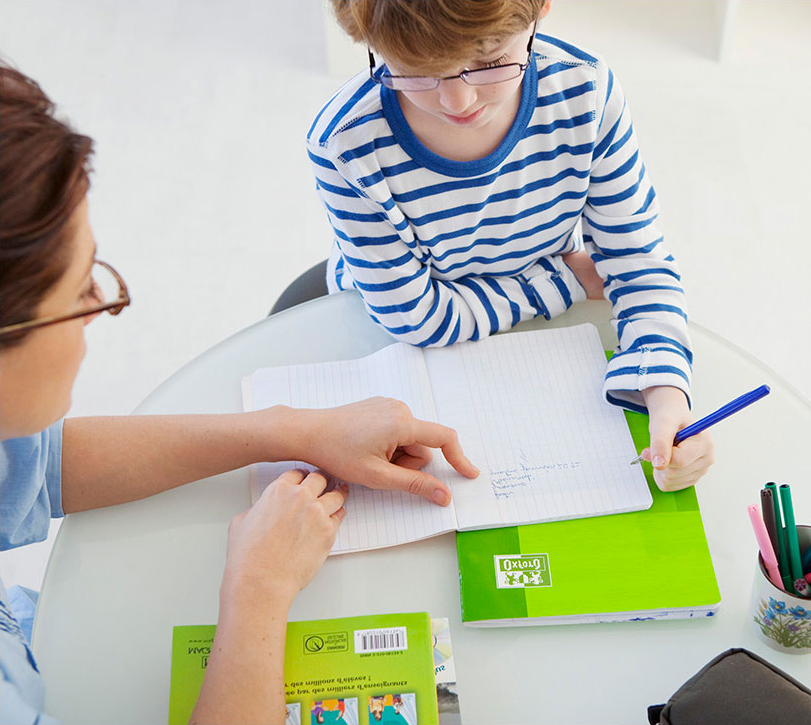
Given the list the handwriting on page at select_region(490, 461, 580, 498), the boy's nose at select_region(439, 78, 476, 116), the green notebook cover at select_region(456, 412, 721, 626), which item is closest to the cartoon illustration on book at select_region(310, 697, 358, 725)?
the green notebook cover at select_region(456, 412, 721, 626)

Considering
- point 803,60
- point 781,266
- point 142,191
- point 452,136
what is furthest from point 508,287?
point 803,60

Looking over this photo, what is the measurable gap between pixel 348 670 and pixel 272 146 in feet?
5.55

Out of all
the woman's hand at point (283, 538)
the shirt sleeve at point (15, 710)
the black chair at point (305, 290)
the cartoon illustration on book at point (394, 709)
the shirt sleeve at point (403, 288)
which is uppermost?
the black chair at point (305, 290)

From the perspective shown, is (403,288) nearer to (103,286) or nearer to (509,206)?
(509,206)

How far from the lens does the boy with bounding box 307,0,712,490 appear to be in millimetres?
855

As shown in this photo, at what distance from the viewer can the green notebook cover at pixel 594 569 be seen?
2.46 ft

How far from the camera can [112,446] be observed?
33.8 inches

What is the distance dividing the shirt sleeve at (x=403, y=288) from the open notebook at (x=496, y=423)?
27 mm

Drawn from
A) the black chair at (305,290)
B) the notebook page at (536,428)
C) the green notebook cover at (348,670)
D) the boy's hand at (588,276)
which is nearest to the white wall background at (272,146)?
the black chair at (305,290)

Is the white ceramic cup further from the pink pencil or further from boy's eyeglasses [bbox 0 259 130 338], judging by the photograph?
boy's eyeglasses [bbox 0 259 130 338]

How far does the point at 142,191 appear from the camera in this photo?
2109mm

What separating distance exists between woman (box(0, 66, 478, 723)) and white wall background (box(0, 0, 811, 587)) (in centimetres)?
93

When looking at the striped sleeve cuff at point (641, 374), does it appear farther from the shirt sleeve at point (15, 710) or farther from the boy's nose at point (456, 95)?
the shirt sleeve at point (15, 710)

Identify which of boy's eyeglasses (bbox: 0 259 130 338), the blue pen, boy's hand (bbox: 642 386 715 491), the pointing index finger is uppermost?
boy's eyeglasses (bbox: 0 259 130 338)
